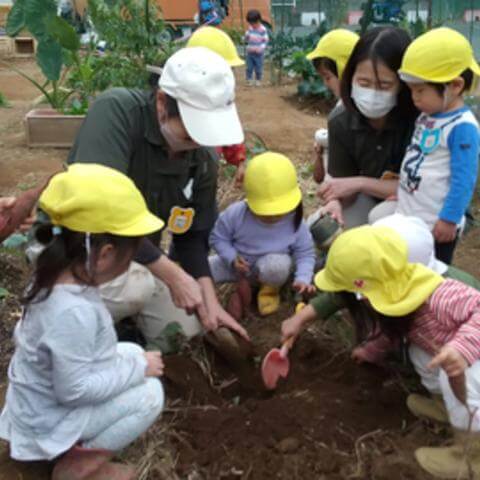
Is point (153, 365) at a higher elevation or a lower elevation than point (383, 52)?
lower

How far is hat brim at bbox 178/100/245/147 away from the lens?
2240 millimetres

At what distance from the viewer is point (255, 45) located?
388 inches

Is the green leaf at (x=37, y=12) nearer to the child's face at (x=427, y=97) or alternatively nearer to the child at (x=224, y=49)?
the child at (x=224, y=49)

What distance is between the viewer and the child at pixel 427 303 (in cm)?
206

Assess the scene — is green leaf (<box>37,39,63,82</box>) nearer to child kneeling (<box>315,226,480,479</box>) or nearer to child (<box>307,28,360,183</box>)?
Answer: child (<box>307,28,360,183</box>)

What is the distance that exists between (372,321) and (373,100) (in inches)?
37.2

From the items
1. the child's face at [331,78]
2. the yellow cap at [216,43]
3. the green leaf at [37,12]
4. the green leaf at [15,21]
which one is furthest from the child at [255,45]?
the child's face at [331,78]

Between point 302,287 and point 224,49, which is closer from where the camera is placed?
point 302,287

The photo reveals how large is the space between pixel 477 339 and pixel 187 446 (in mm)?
979

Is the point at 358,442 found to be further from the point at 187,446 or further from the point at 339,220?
the point at 339,220

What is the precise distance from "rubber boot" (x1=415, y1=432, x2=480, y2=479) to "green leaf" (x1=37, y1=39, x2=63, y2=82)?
5.09m

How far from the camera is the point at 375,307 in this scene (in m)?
2.10

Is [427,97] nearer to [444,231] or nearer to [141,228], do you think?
[444,231]

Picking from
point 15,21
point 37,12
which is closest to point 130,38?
point 37,12
